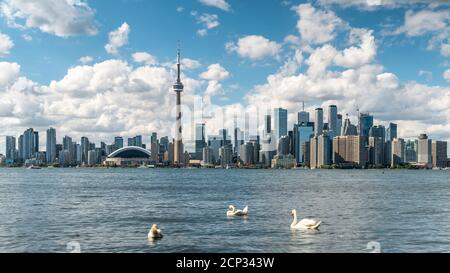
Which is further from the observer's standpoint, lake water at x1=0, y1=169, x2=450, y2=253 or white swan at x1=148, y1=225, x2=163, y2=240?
white swan at x1=148, y1=225, x2=163, y2=240

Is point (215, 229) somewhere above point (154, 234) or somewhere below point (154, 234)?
below

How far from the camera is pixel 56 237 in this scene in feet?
61.9

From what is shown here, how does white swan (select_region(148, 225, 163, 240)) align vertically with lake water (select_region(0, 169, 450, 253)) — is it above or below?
above

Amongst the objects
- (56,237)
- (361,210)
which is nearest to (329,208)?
(361,210)

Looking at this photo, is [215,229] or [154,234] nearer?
[154,234]

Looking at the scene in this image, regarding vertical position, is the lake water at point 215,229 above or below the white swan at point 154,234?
below

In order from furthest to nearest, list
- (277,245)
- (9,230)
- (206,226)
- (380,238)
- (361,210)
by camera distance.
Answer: (361,210) < (206,226) < (9,230) < (380,238) < (277,245)

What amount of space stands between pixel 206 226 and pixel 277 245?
6.22 m

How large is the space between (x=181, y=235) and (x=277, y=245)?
4346 millimetres

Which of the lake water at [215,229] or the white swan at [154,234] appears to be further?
the white swan at [154,234]
